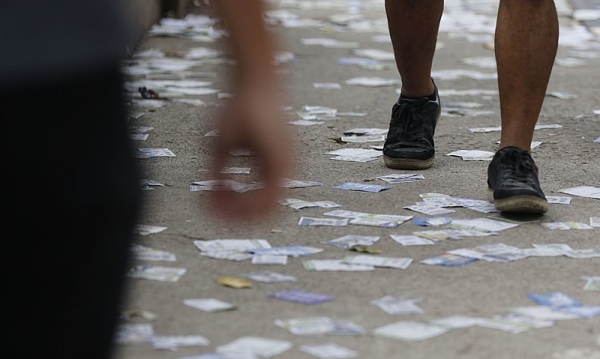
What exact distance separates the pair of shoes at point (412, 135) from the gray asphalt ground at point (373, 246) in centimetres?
6

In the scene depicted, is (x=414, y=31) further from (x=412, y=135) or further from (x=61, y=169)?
(x=61, y=169)

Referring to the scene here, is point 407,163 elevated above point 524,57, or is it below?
below

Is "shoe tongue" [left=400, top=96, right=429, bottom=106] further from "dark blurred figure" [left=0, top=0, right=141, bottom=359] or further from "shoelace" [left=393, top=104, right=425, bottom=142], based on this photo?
"dark blurred figure" [left=0, top=0, right=141, bottom=359]

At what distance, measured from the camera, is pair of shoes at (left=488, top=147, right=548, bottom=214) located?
281 cm

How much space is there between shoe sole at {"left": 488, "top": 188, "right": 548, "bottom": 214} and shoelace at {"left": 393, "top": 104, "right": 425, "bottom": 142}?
2.28ft

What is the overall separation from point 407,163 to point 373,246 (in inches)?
36.1

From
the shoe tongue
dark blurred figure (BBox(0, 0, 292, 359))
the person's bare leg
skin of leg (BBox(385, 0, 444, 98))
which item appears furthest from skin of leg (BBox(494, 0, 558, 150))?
dark blurred figure (BBox(0, 0, 292, 359))

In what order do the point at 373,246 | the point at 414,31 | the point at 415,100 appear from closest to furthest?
the point at 373,246
the point at 414,31
the point at 415,100

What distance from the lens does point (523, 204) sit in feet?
9.21

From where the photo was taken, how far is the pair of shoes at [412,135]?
3.47m

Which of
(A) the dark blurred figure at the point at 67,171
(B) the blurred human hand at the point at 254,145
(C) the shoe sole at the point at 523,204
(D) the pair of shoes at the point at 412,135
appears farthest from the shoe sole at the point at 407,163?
(B) the blurred human hand at the point at 254,145

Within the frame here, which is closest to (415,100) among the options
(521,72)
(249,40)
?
(521,72)

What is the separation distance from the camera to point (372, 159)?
3.70 m

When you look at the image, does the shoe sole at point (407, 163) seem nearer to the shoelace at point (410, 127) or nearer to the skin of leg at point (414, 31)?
the shoelace at point (410, 127)
